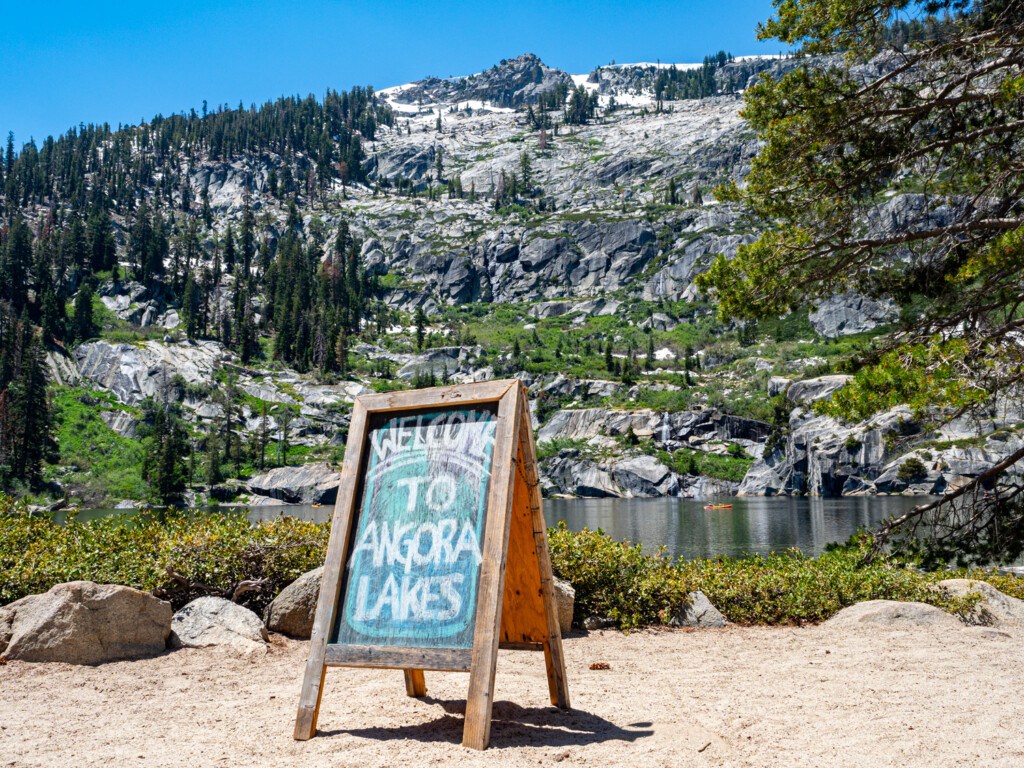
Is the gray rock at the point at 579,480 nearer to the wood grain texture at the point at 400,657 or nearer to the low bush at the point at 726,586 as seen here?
the low bush at the point at 726,586

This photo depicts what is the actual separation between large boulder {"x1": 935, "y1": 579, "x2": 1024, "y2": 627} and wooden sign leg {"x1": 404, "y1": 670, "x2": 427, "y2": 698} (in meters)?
7.68

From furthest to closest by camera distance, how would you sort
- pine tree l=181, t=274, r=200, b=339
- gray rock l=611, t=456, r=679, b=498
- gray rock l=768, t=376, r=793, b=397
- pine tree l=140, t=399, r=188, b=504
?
pine tree l=181, t=274, r=200, b=339 → gray rock l=768, t=376, r=793, b=397 → gray rock l=611, t=456, r=679, b=498 → pine tree l=140, t=399, r=188, b=504

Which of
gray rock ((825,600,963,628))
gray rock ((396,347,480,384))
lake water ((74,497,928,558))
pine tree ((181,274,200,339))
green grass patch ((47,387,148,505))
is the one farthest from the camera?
gray rock ((396,347,480,384))

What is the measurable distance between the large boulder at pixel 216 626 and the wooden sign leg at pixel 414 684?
266 cm

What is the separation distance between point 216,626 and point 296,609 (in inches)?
35.7

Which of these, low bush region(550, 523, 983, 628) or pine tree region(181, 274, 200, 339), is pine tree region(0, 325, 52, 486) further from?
low bush region(550, 523, 983, 628)

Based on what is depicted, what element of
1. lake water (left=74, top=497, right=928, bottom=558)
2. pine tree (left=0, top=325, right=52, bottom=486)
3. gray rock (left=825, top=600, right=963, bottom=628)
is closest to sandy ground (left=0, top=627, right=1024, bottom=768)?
gray rock (left=825, top=600, right=963, bottom=628)

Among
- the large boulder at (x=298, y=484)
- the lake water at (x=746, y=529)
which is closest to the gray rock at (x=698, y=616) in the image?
the lake water at (x=746, y=529)

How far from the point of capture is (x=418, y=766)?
13.0ft

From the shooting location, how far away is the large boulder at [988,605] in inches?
380

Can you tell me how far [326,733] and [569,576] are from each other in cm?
555

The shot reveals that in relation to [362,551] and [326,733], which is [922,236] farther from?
[326,733]

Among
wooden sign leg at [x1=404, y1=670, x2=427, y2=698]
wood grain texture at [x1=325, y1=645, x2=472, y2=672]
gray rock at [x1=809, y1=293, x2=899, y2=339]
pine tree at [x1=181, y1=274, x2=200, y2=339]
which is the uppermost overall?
gray rock at [x1=809, y1=293, x2=899, y2=339]

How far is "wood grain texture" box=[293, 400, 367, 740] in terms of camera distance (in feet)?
14.9
